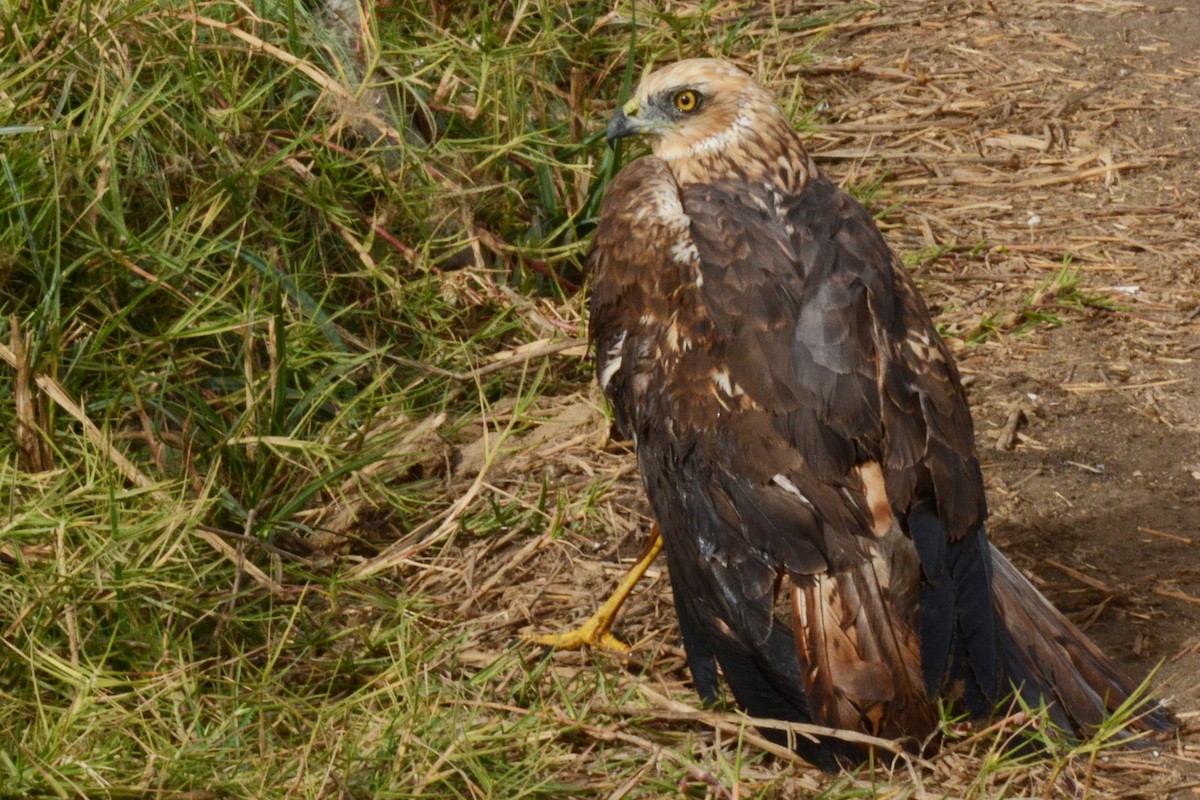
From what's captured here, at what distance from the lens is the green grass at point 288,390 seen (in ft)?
10.8

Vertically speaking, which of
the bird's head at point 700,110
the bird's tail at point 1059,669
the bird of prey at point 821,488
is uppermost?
the bird's head at point 700,110

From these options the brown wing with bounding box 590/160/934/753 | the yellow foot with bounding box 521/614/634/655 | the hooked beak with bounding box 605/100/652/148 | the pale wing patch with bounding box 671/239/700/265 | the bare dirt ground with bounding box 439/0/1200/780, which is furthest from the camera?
the hooked beak with bounding box 605/100/652/148

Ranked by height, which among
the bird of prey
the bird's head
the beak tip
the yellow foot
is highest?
the bird's head

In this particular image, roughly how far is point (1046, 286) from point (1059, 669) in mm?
1941

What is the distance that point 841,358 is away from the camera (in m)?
3.29

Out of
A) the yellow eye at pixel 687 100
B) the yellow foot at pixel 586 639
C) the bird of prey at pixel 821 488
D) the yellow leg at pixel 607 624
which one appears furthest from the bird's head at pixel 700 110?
the yellow foot at pixel 586 639

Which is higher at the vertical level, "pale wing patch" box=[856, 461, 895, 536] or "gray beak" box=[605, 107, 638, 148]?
"gray beak" box=[605, 107, 638, 148]

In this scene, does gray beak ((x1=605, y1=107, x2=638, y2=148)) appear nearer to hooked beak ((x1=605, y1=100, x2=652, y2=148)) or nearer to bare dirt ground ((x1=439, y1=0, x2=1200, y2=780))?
hooked beak ((x1=605, y1=100, x2=652, y2=148))

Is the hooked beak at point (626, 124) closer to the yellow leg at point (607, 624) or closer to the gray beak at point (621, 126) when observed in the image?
the gray beak at point (621, 126)

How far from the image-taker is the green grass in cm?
328

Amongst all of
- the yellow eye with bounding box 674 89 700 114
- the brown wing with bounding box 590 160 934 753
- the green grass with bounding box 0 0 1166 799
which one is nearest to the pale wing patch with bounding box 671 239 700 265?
the brown wing with bounding box 590 160 934 753

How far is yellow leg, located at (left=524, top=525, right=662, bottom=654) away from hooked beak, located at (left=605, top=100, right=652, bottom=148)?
1.25 meters

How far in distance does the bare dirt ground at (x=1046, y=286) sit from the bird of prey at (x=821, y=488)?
46cm

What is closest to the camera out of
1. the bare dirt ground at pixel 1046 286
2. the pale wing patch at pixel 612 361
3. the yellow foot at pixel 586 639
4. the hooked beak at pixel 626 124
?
the pale wing patch at pixel 612 361
